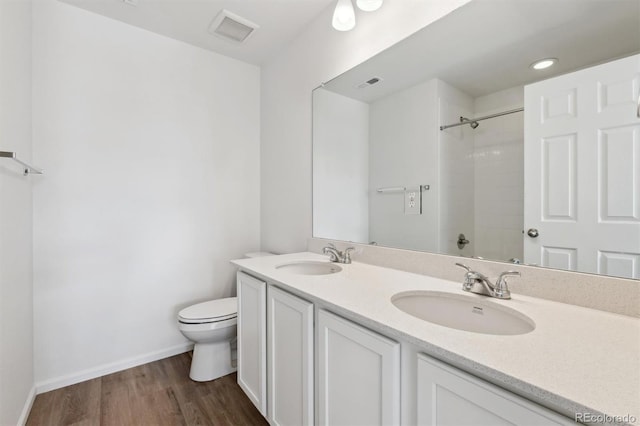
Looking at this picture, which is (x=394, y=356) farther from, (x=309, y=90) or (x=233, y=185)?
(x=233, y=185)

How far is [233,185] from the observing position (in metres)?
2.51

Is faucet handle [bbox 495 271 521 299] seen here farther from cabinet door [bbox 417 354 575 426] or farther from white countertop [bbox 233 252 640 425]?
cabinet door [bbox 417 354 575 426]

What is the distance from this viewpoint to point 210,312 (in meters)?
1.90

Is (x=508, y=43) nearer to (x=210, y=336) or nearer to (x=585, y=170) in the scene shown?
(x=585, y=170)

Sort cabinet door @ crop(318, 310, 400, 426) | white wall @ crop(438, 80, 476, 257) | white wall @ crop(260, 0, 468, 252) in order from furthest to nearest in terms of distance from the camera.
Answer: white wall @ crop(260, 0, 468, 252)
white wall @ crop(438, 80, 476, 257)
cabinet door @ crop(318, 310, 400, 426)

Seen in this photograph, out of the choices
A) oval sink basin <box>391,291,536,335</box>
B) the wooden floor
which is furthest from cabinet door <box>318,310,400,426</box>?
the wooden floor

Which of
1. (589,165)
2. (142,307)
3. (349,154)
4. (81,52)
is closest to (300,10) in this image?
(349,154)

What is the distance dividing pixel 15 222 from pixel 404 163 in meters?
2.01

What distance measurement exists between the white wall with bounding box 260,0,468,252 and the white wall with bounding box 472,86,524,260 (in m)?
0.54

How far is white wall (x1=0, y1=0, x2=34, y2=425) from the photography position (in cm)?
123

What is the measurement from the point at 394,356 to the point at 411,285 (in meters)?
0.42

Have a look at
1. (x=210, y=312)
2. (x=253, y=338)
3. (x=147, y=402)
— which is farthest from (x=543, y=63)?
(x=147, y=402)

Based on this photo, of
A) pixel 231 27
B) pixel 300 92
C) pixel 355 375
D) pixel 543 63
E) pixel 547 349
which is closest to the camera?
pixel 547 349

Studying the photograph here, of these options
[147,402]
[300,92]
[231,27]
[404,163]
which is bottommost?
[147,402]
